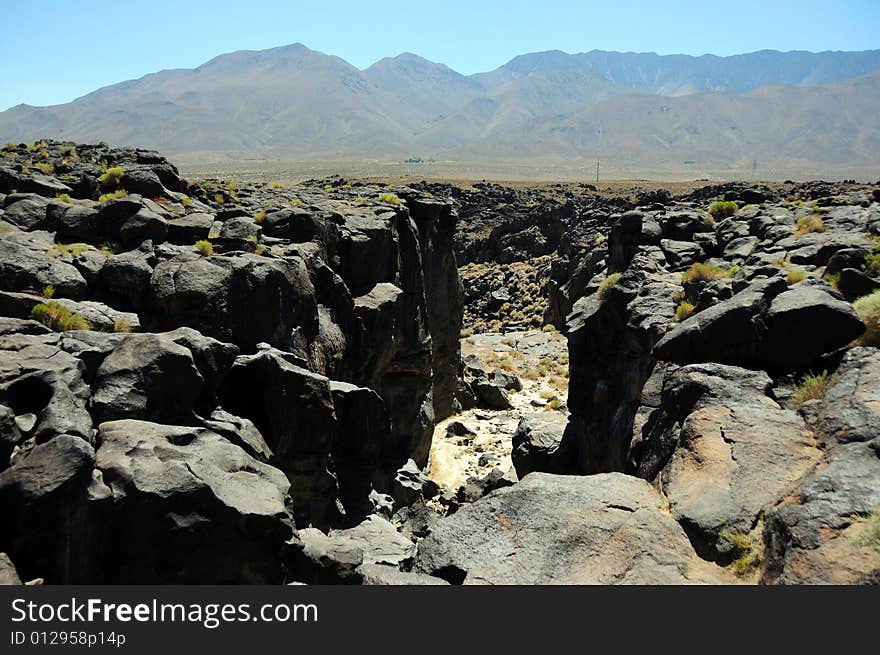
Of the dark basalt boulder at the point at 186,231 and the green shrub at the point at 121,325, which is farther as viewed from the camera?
the dark basalt boulder at the point at 186,231

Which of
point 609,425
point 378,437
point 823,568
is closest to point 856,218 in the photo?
point 609,425

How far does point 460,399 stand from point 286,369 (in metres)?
27.4

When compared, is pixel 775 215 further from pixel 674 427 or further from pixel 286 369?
pixel 286 369

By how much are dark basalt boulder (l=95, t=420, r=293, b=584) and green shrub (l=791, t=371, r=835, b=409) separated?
9288 millimetres

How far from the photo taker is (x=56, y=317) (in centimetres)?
1433

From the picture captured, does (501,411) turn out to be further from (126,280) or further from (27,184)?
(27,184)

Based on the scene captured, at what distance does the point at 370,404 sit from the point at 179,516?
10077mm

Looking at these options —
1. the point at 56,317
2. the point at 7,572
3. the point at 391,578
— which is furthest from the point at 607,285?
the point at 7,572

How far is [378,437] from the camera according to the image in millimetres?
20766

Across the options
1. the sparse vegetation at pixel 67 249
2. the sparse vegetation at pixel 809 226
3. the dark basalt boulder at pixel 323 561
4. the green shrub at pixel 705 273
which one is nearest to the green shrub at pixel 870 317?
the green shrub at pixel 705 273

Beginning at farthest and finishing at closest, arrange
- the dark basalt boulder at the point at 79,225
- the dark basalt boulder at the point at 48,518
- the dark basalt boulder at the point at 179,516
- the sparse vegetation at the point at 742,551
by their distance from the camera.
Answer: the dark basalt boulder at the point at 79,225
the dark basalt boulder at the point at 179,516
the sparse vegetation at the point at 742,551
the dark basalt boulder at the point at 48,518

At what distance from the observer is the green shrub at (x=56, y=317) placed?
1418cm

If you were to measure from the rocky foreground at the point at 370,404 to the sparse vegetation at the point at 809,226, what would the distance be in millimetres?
131

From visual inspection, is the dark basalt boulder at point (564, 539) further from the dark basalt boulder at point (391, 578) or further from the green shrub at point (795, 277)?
the green shrub at point (795, 277)
